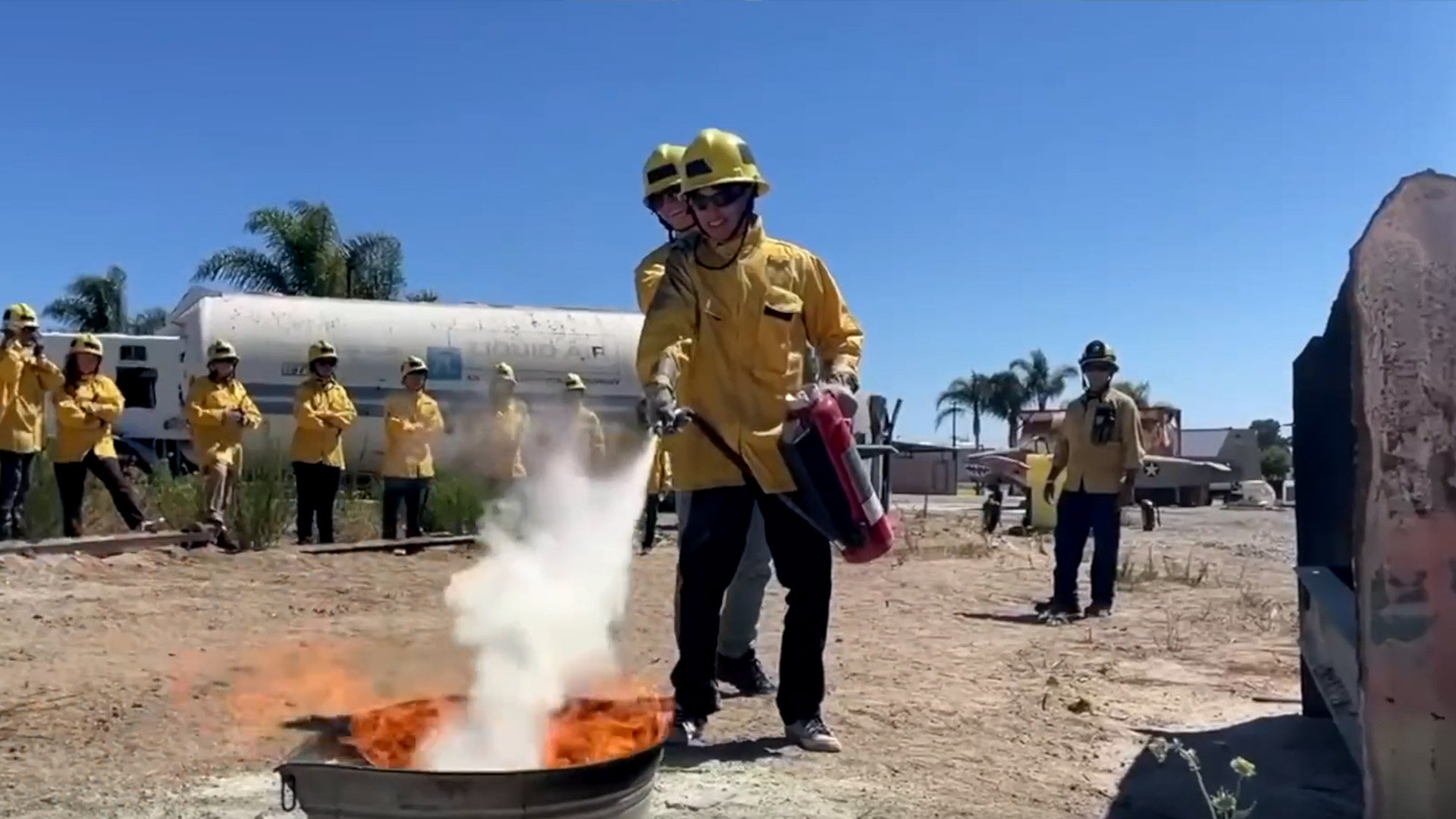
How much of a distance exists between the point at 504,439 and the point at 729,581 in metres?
11.4

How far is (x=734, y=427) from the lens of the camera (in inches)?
183

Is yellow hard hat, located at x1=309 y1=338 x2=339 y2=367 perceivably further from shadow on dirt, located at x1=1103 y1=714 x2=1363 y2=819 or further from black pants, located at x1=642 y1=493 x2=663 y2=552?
shadow on dirt, located at x1=1103 y1=714 x2=1363 y2=819

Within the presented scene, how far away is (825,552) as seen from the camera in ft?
15.6

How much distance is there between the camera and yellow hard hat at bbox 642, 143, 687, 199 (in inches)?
220

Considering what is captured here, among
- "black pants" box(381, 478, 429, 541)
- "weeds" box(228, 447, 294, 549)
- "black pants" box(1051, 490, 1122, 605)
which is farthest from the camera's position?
"black pants" box(381, 478, 429, 541)

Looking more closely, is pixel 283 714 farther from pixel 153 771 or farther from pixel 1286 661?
pixel 1286 661

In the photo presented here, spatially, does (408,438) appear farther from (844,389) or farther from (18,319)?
(844,389)

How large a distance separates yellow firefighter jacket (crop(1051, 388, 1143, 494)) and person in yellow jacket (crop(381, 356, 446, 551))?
715 cm

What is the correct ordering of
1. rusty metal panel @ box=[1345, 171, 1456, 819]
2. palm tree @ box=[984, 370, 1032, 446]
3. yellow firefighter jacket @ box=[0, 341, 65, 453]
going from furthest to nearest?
palm tree @ box=[984, 370, 1032, 446] < yellow firefighter jacket @ box=[0, 341, 65, 453] < rusty metal panel @ box=[1345, 171, 1456, 819]

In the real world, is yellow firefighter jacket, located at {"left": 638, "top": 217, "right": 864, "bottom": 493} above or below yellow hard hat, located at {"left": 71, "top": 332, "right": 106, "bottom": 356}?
below

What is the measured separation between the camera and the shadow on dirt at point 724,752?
452 centimetres

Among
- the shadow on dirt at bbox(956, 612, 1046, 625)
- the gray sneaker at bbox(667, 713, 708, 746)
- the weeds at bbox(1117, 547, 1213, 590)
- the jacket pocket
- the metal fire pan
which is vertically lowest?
the shadow on dirt at bbox(956, 612, 1046, 625)

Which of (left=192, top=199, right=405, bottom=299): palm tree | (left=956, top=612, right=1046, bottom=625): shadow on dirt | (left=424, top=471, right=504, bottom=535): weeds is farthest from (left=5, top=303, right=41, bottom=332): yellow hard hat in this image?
(left=192, top=199, right=405, bottom=299): palm tree

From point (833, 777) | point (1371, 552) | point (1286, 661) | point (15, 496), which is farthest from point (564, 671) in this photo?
point (15, 496)
